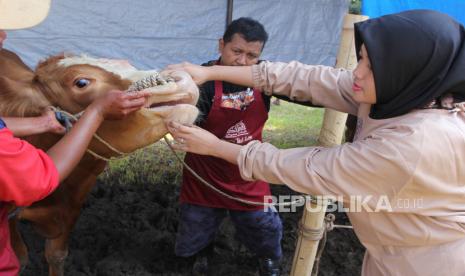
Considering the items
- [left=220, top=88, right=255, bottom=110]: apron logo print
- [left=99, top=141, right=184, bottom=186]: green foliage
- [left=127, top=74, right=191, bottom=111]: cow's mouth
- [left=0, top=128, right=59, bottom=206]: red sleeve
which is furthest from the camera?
[left=99, top=141, right=184, bottom=186]: green foliage

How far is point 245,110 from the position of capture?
2.54 meters

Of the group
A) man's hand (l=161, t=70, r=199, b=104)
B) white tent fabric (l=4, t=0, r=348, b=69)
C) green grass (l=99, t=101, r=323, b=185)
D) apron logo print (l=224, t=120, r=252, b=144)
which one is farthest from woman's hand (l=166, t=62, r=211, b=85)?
white tent fabric (l=4, t=0, r=348, b=69)

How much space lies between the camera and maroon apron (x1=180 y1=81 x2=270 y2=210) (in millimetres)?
2496

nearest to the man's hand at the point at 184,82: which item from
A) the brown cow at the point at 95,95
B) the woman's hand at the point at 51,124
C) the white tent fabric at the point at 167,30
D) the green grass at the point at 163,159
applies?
the brown cow at the point at 95,95

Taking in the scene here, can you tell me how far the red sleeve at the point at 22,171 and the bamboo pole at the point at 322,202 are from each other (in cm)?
132

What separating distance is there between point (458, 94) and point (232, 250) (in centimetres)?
221

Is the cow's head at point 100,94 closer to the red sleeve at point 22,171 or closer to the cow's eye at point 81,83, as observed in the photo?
the cow's eye at point 81,83

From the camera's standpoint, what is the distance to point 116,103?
5.08 ft

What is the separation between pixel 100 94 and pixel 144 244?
64.5 inches

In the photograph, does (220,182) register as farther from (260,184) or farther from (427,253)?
(427,253)

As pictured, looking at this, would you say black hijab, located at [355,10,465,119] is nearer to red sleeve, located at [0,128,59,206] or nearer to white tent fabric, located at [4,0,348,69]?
red sleeve, located at [0,128,59,206]

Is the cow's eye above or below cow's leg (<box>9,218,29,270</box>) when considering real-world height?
above

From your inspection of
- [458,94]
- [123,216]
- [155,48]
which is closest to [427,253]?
[458,94]

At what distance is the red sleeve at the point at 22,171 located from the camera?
1.17m
